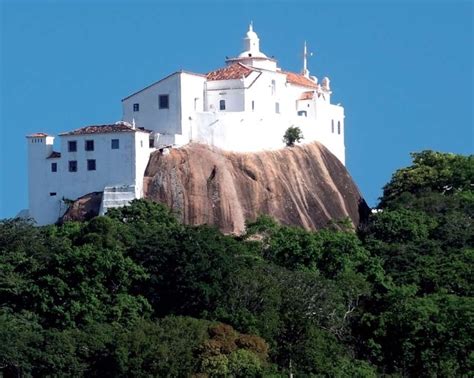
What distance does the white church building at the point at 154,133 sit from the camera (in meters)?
62.1

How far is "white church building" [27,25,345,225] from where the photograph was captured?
204 feet

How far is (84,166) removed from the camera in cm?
6253

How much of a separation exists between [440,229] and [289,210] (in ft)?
17.4

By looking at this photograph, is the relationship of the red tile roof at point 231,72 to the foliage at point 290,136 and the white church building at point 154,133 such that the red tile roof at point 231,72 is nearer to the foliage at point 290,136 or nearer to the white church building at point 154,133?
the white church building at point 154,133

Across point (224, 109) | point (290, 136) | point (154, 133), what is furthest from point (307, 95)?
point (154, 133)

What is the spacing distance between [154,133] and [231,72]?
398cm

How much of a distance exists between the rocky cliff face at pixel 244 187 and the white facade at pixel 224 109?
1.79 ft

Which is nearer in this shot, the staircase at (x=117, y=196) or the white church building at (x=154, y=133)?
the staircase at (x=117, y=196)

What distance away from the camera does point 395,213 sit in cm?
6300

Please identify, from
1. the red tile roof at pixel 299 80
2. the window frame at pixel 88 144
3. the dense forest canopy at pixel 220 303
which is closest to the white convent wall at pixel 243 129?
the red tile roof at pixel 299 80

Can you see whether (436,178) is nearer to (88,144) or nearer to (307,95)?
(307,95)

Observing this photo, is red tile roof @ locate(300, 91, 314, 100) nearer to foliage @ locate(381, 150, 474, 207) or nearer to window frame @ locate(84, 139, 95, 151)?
foliage @ locate(381, 150, 474, 207)

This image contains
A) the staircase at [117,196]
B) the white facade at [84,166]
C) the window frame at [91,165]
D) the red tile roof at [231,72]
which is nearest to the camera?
the staircase at [117,196]

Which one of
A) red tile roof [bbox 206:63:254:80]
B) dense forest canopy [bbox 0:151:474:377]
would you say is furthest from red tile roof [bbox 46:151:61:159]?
red tile roof [bbox 206:63:254:80]
